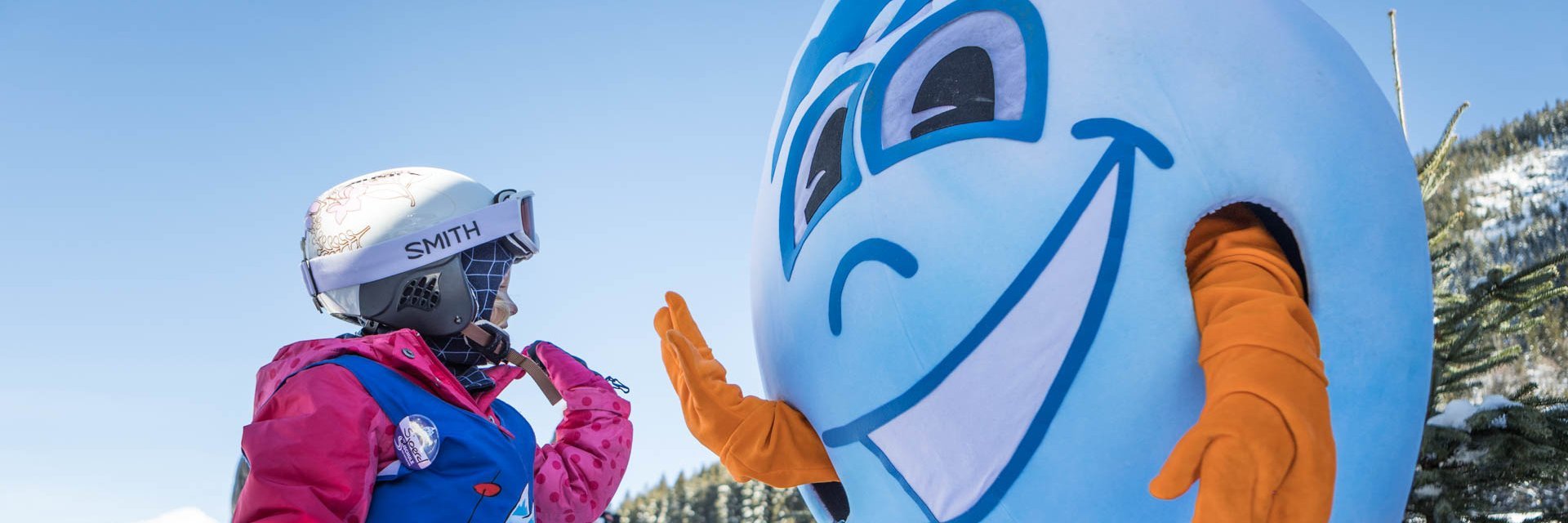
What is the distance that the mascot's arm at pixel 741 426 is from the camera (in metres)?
2.78

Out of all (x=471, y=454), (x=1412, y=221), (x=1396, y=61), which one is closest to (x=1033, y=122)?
(x=1412, y=221)

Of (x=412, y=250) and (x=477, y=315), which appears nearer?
(x=412, y=250)

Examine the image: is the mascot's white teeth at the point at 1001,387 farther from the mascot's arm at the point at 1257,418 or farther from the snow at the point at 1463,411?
the snow at the point at 1463,411

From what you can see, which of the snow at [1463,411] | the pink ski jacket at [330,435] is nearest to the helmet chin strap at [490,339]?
the pink ski jacket at [330,435]

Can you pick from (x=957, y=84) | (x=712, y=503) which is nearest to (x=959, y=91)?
(x=957, y=84)

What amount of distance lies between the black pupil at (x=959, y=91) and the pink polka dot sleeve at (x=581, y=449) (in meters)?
1.19

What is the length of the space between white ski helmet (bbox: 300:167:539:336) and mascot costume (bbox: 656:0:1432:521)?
0.86 m

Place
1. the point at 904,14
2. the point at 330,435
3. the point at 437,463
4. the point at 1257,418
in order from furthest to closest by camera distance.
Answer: the point at 904,14, the point at 437,463, the point at 330,435, the point at 1257,418

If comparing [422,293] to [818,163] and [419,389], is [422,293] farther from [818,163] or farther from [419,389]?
[818,163]

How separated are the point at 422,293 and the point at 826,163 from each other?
1010 mm

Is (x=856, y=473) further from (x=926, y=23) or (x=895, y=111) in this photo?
(x=926, y=23)

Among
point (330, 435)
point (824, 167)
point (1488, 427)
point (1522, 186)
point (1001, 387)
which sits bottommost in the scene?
point (330, 435)

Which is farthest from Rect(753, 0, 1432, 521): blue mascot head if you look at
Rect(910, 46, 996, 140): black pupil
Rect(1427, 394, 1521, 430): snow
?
Rect(1427, 394, 1521, 430): snow

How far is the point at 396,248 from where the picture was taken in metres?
2.71
